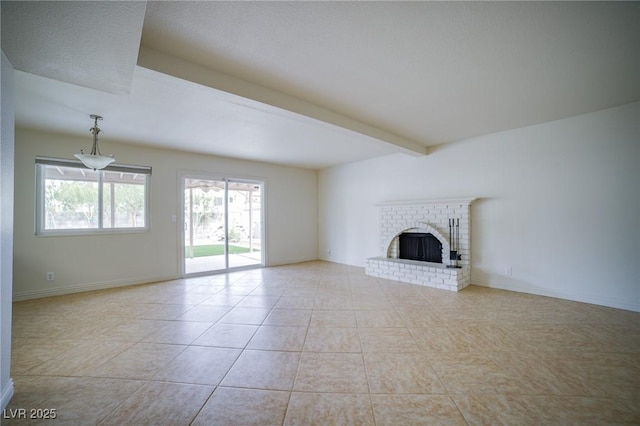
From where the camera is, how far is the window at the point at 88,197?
4043mm

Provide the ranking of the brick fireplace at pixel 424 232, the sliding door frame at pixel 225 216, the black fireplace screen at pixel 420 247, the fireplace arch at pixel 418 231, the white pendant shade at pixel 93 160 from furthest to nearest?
the sliding door frame at pixel 225 216 → the black fireplace screen at pixel 420 247 → the fireplace arch at pixel 418 231 → the brick fireplace at pixel 424 232 → the white pendant shade at pixel 93 160

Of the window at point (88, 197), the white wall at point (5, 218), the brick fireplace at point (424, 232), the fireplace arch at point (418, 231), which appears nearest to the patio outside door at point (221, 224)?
the window at point (88, 197)

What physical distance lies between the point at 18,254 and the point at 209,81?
4134mm

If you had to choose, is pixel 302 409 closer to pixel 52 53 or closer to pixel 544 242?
pixel 52 53

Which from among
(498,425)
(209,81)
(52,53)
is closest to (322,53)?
(209,81)

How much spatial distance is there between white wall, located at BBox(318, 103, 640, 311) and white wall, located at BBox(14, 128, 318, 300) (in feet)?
10.8

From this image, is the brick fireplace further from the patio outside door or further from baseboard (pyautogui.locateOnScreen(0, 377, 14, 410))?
baseboard (pyautogui.locateOnScreen(0, 377, 14, 410))

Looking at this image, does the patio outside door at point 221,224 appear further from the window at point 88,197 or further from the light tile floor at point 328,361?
the light tile floor at point 328,361

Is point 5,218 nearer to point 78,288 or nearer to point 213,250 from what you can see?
point 78,288

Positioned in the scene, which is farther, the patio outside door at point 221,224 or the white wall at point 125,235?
the patio outside door at point 221,224

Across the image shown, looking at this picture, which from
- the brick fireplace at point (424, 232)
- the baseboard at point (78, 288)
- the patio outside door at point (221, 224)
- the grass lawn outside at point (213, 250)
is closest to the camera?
the baseboard at point (78, 288)

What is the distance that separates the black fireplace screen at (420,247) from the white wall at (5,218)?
5.23m

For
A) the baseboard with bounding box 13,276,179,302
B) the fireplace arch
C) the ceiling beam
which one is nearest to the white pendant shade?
the ceiling beam

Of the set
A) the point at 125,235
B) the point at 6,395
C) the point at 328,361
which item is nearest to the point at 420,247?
the point at 328,361
